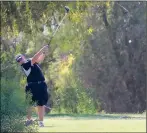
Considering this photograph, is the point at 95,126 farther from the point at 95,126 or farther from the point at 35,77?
the point at 35,77

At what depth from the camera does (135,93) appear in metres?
32.7

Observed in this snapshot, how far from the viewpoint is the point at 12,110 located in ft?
25.1

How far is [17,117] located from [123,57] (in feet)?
80.4

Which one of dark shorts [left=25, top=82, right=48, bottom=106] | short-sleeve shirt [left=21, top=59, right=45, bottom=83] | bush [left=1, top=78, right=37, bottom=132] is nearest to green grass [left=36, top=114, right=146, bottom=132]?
dark shorts [left=25, top=82, right=48, bottom=106]

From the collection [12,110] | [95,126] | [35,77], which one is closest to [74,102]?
[35,77]

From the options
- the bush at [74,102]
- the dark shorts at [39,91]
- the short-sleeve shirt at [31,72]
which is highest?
the short-sleeve shirt at [31,72]

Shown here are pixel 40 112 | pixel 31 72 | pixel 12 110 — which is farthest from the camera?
pixel 31 72

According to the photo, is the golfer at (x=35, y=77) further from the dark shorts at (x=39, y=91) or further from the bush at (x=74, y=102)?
the bush at (x=74, y=102)

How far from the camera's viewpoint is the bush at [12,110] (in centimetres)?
751

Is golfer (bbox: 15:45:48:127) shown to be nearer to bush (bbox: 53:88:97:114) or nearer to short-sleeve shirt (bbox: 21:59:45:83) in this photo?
short-sleeve shirt (bbox: 21:59:45:83)

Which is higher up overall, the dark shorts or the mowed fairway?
the dark shorts

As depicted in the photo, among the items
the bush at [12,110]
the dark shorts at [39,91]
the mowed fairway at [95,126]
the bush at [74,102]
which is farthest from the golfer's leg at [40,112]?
the bush at [74,102]

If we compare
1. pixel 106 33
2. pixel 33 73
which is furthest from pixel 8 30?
pixel 106 33

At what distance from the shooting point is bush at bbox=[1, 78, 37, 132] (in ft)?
24.6
